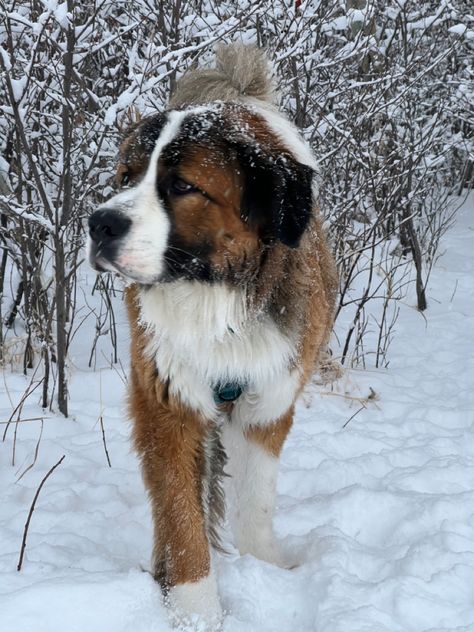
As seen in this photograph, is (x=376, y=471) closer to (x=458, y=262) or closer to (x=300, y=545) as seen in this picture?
(x=300, y=545)

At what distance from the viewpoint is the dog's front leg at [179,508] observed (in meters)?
2.39

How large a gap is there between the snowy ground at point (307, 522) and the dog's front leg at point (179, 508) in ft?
0.27

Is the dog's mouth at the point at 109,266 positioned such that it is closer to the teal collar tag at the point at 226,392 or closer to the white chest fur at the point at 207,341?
the white chest fur at the point at 207,341

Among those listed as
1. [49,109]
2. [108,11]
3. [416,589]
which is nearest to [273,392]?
[416,589]

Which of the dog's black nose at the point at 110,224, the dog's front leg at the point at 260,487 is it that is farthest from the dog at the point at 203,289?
the dog's front leg at the point at 260,487

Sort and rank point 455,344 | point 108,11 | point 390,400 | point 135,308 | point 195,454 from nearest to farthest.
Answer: point 195,454
point 135,308
point 390,400
point 108,11
point 455,344

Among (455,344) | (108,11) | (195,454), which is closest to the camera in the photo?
(195,454)

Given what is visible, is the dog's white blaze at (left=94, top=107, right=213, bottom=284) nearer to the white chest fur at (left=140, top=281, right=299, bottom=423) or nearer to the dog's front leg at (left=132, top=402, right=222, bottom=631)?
the white chest fur at (left=140, top=281, right=299, bottom=423)

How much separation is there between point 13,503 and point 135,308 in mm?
1064

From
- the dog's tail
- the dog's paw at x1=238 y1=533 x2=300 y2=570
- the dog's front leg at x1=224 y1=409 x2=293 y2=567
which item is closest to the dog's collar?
the dog's front leg at x1=224 y1=409 x2=293 y2=567

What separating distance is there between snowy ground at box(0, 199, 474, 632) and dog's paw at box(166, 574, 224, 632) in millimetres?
50

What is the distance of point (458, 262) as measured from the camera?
8570mm

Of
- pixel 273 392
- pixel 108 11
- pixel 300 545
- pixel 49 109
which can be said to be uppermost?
pixel 108 11

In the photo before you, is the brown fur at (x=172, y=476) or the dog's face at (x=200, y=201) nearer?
the dog's face at (x=200, y=201)
